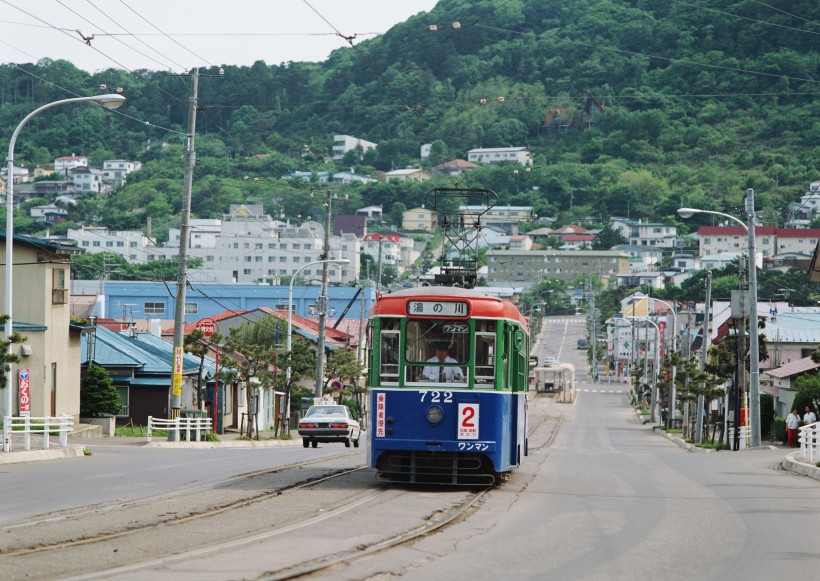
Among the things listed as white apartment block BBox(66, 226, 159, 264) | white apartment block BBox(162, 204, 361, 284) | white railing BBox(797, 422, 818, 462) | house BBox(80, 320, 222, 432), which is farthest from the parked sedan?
white apartment block BBox(66, 226, 159, 264)

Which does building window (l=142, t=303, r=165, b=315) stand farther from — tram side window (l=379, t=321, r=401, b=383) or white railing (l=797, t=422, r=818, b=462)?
tram side window (l=379, t=321, r=401, b=383)

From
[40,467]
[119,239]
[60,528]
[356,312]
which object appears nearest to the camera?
[60,528]

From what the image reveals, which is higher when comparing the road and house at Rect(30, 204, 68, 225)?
house at Rect(30, 204, 68, 225)

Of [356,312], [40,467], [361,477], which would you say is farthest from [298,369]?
[356,312]

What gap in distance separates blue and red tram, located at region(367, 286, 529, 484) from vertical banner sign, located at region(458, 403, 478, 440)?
0.01 m

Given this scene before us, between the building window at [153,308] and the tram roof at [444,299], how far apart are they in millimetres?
94749

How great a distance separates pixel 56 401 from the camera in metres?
41.7

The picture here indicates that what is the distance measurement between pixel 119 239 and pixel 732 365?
132m

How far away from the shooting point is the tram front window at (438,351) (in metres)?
18.4

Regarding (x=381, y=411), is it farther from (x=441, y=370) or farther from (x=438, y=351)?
(x=438, y=351)

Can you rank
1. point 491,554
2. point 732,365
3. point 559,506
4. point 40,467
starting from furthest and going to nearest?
point 732,365 < point 40,467 < point 559,506 < point 491,554

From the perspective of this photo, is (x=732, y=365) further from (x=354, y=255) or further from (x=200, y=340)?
(x=354, y=255)

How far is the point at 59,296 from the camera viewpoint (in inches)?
1651

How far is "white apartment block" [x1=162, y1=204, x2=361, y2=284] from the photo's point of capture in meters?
161
